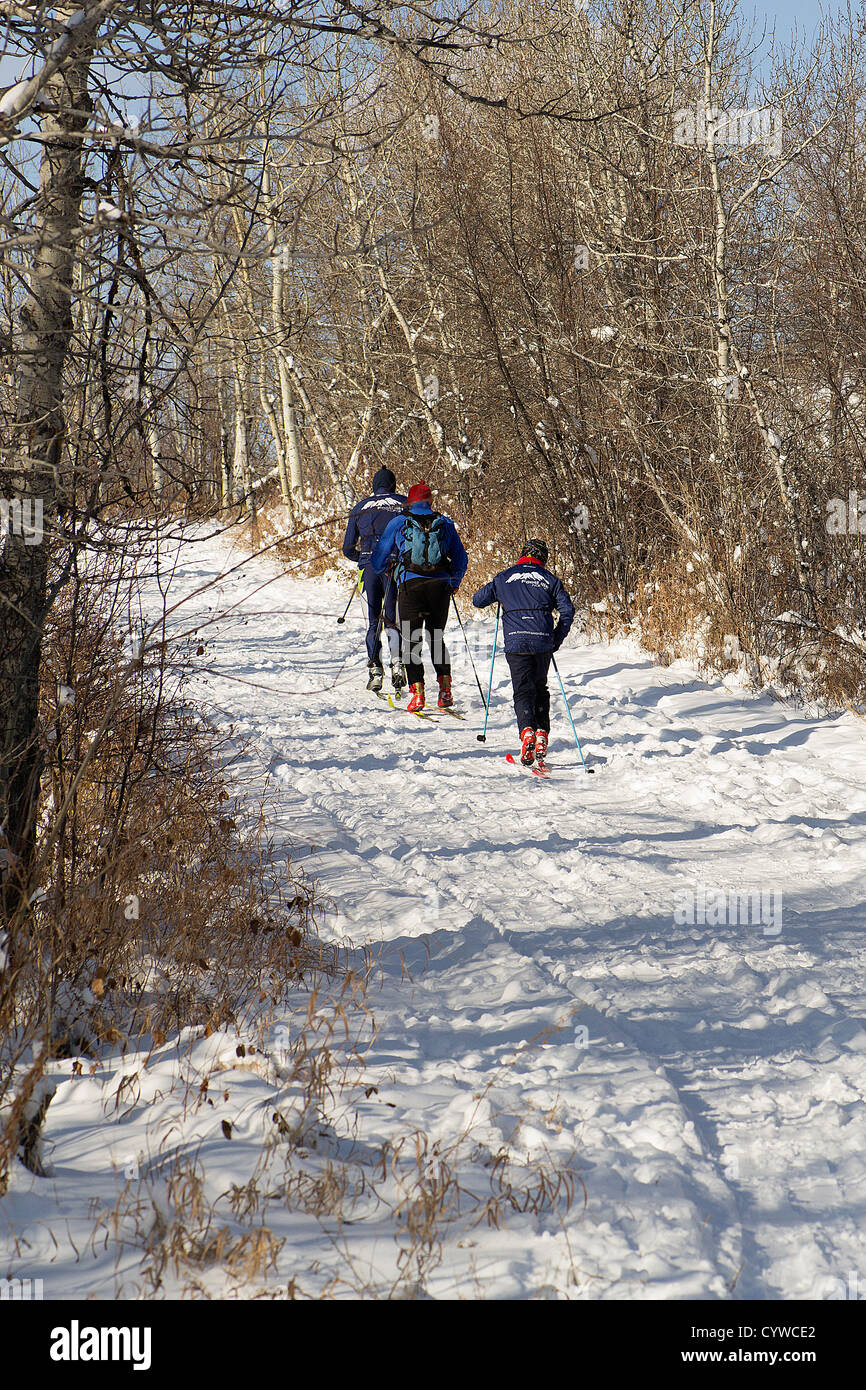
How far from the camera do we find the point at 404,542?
9898 millimetres

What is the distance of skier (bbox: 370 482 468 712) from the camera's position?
9883 mm

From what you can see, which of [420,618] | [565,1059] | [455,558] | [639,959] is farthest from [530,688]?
[565,1059]

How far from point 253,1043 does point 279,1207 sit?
90 cm

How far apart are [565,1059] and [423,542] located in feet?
22.8

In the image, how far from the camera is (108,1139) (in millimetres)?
3104

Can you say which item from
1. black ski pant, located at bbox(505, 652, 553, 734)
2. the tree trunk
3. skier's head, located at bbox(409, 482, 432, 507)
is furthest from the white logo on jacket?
the tree trunk

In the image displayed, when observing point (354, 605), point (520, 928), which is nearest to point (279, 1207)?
point (520, 928)

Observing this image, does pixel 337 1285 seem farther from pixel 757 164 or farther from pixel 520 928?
pixel 757 164

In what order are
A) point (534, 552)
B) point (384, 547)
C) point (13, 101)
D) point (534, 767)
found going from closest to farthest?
point (13, 101), point (534, 767), point (534, 552), point (384, 547)

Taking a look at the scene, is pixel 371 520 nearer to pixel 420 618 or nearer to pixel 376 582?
pixel 376 582

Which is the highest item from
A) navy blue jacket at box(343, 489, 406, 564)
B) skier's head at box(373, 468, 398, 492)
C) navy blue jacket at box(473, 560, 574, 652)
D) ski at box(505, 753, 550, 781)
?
skier's head at box(373, 468, 398, 492)
